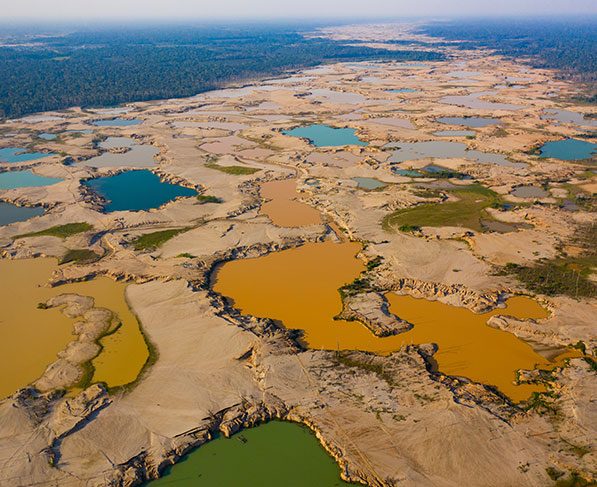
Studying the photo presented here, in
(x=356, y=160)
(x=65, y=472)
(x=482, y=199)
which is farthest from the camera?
(x=356, y=160)

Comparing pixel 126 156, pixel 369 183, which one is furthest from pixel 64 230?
pixel 369 183

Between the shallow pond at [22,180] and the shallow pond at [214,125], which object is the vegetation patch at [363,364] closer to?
the shallow pond at [22,180]

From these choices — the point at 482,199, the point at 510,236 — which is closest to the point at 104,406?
the point at 510,236

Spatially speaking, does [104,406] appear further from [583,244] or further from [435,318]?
[583,244]

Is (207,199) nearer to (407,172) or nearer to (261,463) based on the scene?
(407,172)

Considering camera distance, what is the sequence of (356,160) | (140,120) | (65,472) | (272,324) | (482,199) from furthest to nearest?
1. (140,120)
2. (356,160)
3. (482,199)
4. (272,324)
5. (65,472)

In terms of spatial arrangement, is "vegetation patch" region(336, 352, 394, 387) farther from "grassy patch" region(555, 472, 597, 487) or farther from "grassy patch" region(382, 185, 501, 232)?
"grassy patch" region(382, 185, 501, 232)
